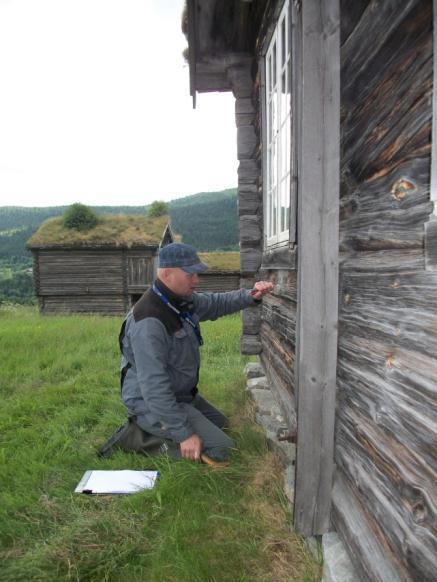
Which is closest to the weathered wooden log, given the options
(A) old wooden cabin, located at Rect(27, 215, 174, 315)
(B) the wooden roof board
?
(B) the wooden roof board

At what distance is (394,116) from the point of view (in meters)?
1.41

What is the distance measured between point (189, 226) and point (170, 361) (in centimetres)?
8322

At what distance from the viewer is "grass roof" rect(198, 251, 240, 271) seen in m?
24.6

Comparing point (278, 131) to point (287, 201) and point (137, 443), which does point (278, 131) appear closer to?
point (287, 201)

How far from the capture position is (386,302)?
1.50m

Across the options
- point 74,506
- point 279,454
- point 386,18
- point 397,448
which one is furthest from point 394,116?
point 74,506

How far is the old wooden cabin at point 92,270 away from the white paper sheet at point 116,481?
17097 mm

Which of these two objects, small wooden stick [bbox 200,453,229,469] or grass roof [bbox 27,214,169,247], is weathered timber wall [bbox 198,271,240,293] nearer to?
grass roof [bbox 27,214,169,247]

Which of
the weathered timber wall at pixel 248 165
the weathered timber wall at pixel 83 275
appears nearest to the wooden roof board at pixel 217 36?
the weathered timber wall at pixel 248 165

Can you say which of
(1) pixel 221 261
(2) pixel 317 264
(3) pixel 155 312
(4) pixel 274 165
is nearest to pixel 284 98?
(4) pixel 274 165

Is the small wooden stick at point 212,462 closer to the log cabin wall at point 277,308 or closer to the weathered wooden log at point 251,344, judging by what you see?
the log cabin wall at point 277,308

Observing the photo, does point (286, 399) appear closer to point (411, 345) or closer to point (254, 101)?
point (411, 345)

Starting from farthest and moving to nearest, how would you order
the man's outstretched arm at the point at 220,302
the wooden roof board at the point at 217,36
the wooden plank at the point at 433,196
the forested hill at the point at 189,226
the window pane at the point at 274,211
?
the forested hill at the point at 189,226 → the man's outstretched arm at the point at 220,302 → the wooden roof board at the point at 217,36 → the window pane at the point at 274,211 → the wooden plank at the point at 433,196

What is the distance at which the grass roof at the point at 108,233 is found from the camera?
65.1ft
